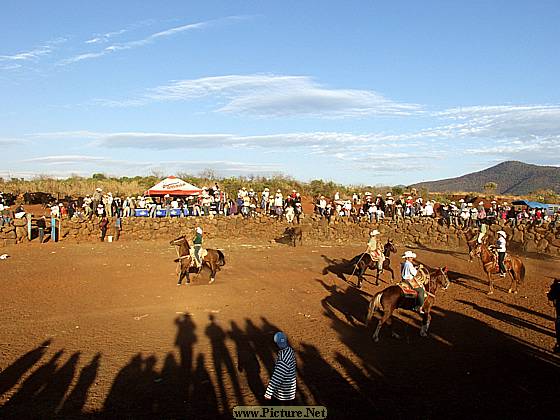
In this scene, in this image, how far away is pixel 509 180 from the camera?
389ft

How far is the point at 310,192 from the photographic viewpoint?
5347 cm

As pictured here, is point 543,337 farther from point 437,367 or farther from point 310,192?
point 310,192

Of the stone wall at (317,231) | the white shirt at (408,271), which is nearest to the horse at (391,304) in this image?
the white shirt at (408,271)

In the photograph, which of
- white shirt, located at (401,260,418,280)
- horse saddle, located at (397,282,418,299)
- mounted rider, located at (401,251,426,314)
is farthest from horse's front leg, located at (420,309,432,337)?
white shirt, located at (401,260,418,280)

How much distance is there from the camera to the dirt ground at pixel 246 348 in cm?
859

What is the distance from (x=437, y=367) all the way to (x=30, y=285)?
45.7 ft

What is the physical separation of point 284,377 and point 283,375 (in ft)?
0.11

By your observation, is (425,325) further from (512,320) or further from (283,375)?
(283,375)

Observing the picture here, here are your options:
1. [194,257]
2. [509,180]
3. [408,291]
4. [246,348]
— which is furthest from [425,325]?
[509,180]

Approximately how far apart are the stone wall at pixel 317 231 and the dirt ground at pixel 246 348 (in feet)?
33.3

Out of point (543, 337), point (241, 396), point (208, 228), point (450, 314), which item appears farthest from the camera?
point (208, 228)

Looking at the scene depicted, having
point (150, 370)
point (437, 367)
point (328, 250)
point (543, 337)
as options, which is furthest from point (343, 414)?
point (328, 250)

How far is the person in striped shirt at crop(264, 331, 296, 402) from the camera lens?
25.8 feet

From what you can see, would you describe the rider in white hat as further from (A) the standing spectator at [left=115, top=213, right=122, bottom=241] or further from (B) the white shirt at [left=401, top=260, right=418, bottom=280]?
(A) the standing spectator at [left=115, top=213, right=122, bottom=241]
